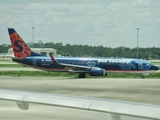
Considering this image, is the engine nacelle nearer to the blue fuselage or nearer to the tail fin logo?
the blue fuselage

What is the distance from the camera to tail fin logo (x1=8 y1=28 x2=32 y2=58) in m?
58.9

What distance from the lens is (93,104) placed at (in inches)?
296

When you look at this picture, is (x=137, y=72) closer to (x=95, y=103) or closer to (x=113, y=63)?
(x=113, y=63)

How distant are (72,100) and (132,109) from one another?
1156mm

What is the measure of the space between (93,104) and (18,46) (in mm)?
52625

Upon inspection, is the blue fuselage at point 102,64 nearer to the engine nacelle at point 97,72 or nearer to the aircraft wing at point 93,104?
the engine nacelle at point 97,72

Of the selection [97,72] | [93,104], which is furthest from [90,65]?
[93,104]

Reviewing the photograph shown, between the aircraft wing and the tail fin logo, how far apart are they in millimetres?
50806

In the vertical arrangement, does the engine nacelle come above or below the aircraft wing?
below

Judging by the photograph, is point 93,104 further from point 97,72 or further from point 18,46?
point 18,46

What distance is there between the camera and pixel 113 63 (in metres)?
56.4

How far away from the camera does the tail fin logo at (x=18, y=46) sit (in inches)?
2320

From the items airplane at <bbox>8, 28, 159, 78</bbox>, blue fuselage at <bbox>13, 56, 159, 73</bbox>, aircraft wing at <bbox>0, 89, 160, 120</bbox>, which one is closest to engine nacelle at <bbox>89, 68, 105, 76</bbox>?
airplane at <bbox>8, 28, 159, 78</bbox>

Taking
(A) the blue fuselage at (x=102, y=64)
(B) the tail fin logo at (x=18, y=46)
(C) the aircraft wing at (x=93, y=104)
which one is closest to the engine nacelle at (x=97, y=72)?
(A) the blue fuselage at (x=102, y=64)
